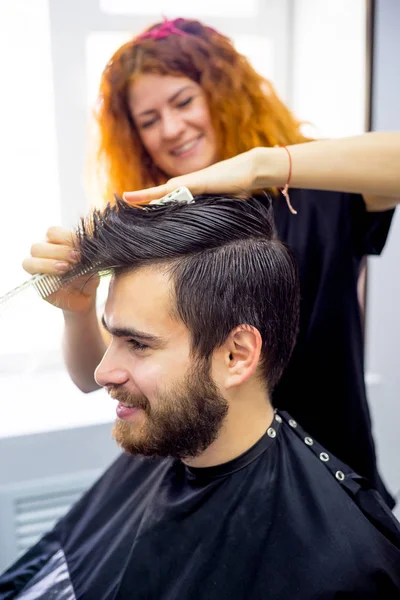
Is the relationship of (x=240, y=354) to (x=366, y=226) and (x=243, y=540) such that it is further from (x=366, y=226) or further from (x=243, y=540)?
(x=366, y=226)

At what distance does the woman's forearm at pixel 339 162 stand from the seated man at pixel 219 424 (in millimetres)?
93

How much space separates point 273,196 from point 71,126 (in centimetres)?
111

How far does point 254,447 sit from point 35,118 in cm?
161

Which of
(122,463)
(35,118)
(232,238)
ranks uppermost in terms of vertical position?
(35,118)

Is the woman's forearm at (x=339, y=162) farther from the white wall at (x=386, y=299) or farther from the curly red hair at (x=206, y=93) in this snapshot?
the white wall at (x=386, y=299)

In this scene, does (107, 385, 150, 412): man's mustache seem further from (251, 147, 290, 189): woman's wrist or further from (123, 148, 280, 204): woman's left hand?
(251, 147, 290, 189): woman's wrist

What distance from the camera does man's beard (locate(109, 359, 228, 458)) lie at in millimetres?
1020

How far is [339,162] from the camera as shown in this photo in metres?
1.10

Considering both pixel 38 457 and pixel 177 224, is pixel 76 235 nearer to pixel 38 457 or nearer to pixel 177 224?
pixel 177 224

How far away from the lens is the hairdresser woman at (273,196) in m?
1.36

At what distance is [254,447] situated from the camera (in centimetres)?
114

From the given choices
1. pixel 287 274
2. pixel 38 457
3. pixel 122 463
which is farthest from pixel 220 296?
pixel 38 457

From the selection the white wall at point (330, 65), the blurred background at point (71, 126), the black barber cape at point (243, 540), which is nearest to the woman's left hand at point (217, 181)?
the black barber cape at point (243, 540)

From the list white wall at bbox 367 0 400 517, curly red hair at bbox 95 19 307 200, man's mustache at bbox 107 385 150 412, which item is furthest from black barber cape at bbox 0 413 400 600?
white wall at bbox 367 0 400 517
